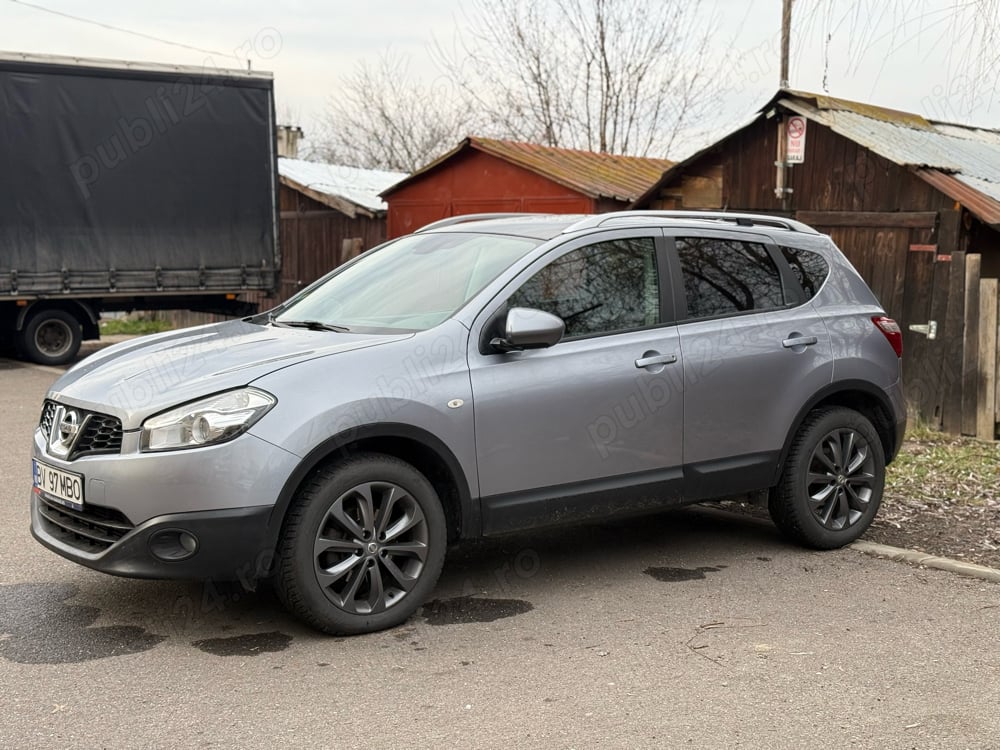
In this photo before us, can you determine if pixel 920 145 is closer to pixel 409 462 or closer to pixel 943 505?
pixel 943 505

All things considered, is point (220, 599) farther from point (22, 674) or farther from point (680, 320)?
point (680, 320)

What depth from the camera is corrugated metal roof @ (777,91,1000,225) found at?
32.9 feet

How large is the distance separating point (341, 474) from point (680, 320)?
1.97 metres

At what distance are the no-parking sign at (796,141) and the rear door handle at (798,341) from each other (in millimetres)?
6025

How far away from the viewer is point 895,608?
5055mm

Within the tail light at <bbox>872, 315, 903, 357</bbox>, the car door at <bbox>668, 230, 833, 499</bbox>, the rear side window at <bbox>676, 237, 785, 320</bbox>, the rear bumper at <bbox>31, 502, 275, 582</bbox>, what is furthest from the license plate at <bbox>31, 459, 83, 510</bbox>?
the tail light at <bbox>872, 315, 903, 357</bbox>

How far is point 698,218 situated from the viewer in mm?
5902

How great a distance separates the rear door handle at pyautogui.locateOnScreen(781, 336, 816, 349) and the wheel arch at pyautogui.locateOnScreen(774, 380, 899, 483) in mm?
265

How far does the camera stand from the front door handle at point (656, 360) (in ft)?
17.2

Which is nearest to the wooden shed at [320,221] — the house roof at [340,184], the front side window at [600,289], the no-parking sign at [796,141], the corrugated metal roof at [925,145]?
the house roof at [340,184]

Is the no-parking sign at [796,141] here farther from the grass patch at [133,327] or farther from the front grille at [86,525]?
the grass patch at [133,327]

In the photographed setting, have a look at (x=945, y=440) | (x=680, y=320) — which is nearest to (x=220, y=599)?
(x=680, y=320)

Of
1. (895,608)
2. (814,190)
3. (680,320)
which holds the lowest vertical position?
(895,608)

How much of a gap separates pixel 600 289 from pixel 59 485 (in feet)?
8.45
